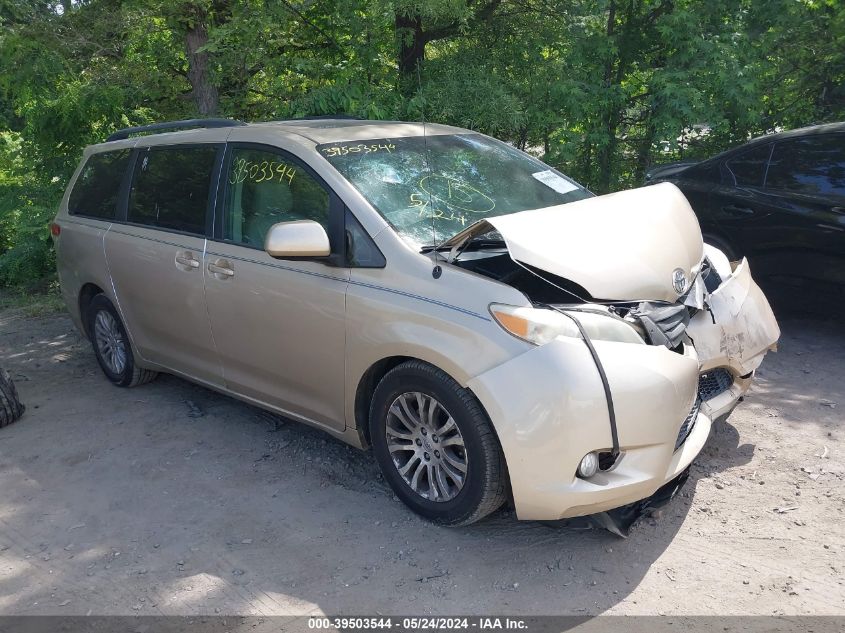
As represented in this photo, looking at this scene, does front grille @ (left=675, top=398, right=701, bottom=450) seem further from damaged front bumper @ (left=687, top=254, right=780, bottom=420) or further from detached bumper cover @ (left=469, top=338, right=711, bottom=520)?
detached bumper cover @ (left=469, top=338, right=711, bottom=520)

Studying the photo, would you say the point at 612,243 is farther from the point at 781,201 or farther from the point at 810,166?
the point at 810,166

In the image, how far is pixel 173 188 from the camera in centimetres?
512

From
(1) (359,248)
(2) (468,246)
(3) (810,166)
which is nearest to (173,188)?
(1) (359,248)

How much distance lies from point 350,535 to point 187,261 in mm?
2007

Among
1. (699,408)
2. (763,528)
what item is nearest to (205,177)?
(699,408)

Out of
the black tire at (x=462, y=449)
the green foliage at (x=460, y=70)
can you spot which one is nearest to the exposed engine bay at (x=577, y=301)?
the black tire at (x=462, y=449)

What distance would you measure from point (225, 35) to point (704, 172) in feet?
15.0

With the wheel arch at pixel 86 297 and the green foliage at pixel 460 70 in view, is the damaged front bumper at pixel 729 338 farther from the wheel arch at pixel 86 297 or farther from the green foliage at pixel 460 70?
the wheel arch at pixel 86 297

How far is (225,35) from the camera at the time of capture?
757 centimetres

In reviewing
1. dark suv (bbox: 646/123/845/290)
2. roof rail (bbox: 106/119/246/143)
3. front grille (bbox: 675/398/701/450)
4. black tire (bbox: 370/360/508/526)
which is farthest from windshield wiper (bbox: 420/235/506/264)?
dark suv (bbox: 646/123/845/290)

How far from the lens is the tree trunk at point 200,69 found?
839 cm

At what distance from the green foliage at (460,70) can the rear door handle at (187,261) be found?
3140mm

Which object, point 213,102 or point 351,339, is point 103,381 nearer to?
point 351,339

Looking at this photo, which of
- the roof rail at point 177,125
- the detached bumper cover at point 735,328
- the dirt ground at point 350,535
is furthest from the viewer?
the roof rail at point 177,125
